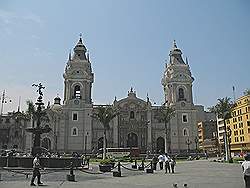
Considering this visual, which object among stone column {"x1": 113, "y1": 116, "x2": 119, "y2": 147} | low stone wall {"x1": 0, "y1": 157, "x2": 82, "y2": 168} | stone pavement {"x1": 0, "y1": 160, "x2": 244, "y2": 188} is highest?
stone column {"x1": 113, "y1": 116, "x2": 119, "y2": 147}

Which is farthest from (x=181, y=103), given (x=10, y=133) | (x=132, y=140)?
(x=10, y=133)

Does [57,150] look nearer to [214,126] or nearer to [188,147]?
[188,147]

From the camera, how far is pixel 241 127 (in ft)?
284

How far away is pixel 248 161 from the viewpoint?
464 inches

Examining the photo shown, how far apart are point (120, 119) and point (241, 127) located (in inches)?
1307

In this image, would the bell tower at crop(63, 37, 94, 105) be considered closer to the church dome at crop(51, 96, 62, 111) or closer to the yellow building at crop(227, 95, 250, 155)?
the church dome at crop(51, 96, 62, 111)

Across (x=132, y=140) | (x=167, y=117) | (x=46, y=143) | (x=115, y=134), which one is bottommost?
(x=46, y=143)

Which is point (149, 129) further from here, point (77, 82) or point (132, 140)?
point (77, 82)

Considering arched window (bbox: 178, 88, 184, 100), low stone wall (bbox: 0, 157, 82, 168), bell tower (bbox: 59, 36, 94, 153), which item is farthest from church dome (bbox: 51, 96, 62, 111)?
low stone wall (bbox: 0, 157, 82, 168)

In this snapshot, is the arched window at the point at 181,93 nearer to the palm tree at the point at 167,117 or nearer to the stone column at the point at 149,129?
the palm tree at the point at 167,117

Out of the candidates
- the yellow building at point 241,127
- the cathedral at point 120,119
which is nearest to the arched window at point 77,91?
the cathedral at point 120,119

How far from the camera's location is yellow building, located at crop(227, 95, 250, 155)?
272 feet

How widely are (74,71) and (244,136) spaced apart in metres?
48.0

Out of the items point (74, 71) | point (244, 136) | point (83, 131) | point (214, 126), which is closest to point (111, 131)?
point (83, 131)
